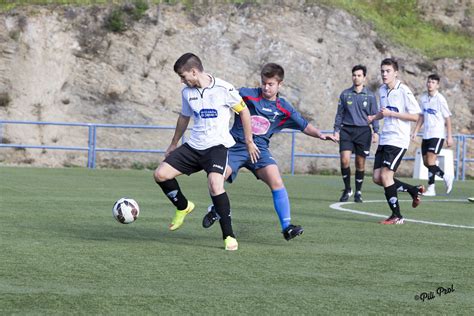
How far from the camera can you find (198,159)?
9.73 m

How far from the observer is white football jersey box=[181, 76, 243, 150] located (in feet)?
31.2

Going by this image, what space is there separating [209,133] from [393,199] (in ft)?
12.4

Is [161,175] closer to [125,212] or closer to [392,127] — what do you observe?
[125,212]

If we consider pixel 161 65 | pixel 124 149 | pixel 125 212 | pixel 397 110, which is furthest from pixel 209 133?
pixel 161 65

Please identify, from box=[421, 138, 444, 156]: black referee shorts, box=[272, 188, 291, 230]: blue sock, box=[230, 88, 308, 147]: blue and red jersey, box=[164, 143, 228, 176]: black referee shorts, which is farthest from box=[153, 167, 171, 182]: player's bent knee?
box=[421, 138, 444, 156]: black referee shorts

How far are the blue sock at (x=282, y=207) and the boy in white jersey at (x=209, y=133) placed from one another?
602 millimetres

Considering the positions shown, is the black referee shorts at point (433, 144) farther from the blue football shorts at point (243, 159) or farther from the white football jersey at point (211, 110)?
the white football jersey at point (211, 110)

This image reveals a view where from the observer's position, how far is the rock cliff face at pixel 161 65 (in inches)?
→ 1314

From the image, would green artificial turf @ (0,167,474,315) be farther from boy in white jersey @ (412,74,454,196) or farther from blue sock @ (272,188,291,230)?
boy in white jersey @ (412,74,454,196)

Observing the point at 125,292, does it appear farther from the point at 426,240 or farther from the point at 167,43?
the point at 167,43

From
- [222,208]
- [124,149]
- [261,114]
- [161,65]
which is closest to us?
[222,208]

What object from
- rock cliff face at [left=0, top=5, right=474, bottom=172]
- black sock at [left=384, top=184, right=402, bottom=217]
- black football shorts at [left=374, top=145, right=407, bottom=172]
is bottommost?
black sock at [left=384, top=184, right=402, bottom=217]

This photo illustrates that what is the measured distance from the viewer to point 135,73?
35.1m

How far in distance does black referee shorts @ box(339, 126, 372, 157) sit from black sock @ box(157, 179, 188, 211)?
7.21 m
